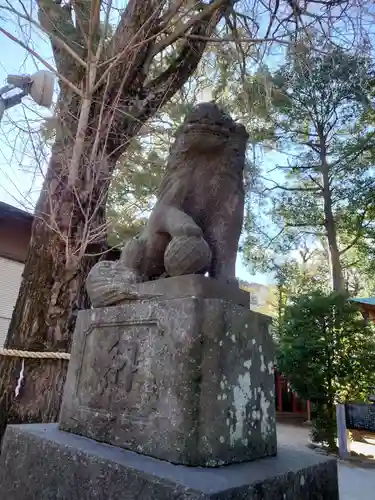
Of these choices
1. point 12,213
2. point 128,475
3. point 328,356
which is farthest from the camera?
point 328,356

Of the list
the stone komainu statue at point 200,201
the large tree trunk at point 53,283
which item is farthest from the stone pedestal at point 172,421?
the large tree trunk at point 53,283

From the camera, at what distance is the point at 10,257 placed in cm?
489

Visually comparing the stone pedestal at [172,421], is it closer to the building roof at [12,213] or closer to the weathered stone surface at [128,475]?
the weathered stone surface at [128,475]

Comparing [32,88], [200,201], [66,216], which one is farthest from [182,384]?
[32,88]

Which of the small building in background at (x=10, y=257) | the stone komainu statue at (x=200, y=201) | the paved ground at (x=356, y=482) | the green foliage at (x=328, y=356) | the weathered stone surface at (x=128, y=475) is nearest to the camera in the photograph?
the weathered stone surface at (x=128, y=475)

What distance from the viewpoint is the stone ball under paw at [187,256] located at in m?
1.47

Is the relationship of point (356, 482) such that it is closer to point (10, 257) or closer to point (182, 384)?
point (182, 384)

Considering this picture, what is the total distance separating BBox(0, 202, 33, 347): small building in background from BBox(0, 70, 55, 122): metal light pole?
191cm

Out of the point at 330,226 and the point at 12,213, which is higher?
the point at 330,226

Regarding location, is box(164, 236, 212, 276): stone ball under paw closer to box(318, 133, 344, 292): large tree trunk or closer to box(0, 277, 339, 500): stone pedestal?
box(0, 277, 339, 500): stone pedestal

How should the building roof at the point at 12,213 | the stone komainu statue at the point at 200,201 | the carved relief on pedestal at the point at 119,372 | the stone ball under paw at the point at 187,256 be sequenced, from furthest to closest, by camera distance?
the building roof at the point at 12,213
the stone komainu statue at the point at 200,201
the stone ball under paw at the point at 187,256
the carved relief on pedestal at the point at 119,372

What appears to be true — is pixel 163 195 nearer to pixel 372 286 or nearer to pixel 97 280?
pixel 97 280

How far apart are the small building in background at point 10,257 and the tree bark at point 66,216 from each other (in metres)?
1.81

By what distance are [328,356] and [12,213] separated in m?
5.25
